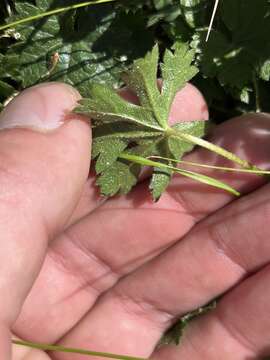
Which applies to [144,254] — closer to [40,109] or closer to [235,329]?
[235,329]

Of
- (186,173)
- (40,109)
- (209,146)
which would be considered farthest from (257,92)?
(40,109)

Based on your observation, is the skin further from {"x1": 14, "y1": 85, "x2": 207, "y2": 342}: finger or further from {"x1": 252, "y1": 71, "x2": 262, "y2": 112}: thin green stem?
{"x1": 252, "y1": 71, "x2": 262, "y2": 112}: thin green stem

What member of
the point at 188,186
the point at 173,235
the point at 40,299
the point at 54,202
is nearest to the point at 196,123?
the point at 188,186

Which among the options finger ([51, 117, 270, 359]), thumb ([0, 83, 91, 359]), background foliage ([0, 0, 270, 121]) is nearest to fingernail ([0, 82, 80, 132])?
thumb ([0, 83, 91, 359])

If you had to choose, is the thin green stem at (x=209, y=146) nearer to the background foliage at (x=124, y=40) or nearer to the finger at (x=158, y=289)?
the finger at (x=158, y=289)

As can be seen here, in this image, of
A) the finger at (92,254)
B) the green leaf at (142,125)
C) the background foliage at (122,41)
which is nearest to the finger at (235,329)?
the background foliage at (122,41)

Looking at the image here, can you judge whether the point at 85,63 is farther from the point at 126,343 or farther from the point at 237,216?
the point at 126,343
